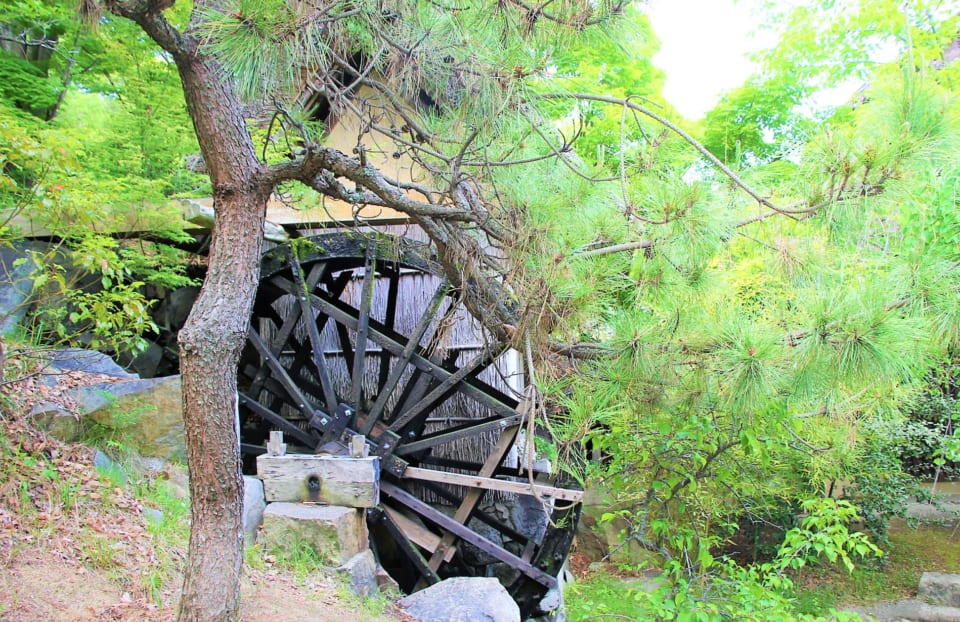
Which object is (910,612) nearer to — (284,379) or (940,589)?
(940,589)

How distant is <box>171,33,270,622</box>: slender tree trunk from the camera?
97.0 inches

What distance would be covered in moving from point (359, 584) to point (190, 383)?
249cm

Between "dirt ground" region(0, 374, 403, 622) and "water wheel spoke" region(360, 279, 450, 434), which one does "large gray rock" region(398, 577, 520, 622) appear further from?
"water wheel spoke" region(360, 279, 450, 434)

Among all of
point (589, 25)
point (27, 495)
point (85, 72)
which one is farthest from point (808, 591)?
point (85, 72)

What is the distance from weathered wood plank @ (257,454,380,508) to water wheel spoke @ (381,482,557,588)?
829 millimetres

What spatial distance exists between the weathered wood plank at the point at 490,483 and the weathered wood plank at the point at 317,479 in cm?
74

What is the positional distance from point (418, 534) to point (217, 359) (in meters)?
3.76

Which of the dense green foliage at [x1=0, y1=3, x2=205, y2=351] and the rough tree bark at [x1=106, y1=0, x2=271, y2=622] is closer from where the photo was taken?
the rough tree bark at [x1=106, y1=0, x2=271, y2=622]

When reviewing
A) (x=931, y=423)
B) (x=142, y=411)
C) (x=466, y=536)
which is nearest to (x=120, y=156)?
(x=142, y=411)

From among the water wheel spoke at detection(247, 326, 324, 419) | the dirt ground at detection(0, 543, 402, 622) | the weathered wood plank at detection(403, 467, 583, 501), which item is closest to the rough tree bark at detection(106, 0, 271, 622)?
the dirt ground at detection(0, 543, 402, 622)

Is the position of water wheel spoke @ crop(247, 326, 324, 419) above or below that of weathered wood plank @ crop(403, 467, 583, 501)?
above

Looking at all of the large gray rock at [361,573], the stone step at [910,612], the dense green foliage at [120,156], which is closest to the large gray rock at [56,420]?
the dense green foliage at [120,156]

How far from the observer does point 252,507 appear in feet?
15.8

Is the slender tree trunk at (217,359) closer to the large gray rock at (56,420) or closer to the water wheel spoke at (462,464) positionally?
the large gray rock at (56,420)
